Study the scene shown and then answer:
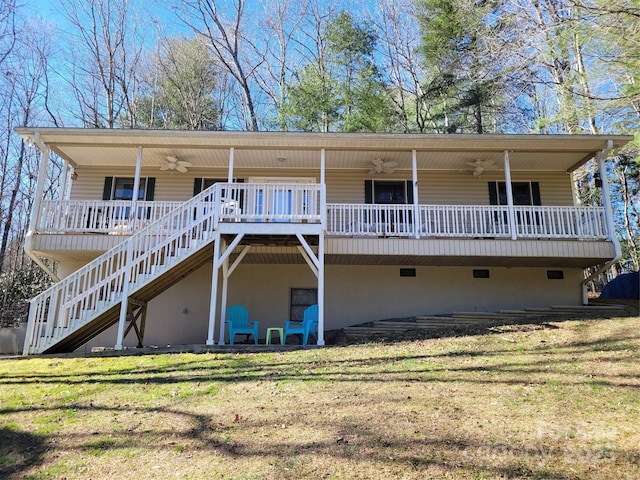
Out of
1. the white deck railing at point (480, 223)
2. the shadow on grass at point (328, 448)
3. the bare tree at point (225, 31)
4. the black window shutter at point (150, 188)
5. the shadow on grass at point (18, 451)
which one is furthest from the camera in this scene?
the bare tree at point (225, 31)

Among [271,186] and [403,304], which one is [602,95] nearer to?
[403,304]

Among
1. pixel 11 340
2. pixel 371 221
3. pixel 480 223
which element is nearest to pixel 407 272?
pixel 371 221

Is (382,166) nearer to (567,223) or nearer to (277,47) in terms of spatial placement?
(567,223)

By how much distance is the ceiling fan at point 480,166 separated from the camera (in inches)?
436

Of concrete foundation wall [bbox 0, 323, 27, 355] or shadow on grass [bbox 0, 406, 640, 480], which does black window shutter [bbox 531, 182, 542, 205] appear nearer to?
shadow on grass [bbox 0, 406, 640, 480]

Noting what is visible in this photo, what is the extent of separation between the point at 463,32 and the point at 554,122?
22.1 ft

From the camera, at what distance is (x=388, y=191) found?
11969 mm

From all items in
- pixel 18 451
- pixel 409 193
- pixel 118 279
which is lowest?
pixel 18 451

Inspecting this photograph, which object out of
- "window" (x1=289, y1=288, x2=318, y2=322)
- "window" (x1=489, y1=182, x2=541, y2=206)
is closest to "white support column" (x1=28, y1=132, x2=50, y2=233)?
"window" (x1=289, y1=288, x2=318, y2=322)

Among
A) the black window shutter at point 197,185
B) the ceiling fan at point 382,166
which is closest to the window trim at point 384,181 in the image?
A: the ceiling fan at point 382,166

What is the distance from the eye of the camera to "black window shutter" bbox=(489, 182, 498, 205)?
39.0ft

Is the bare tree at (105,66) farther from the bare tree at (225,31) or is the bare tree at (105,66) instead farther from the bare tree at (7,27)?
the bare tree at (7,27)

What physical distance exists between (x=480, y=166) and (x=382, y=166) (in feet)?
8.33

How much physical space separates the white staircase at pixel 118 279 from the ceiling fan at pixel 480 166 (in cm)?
668
